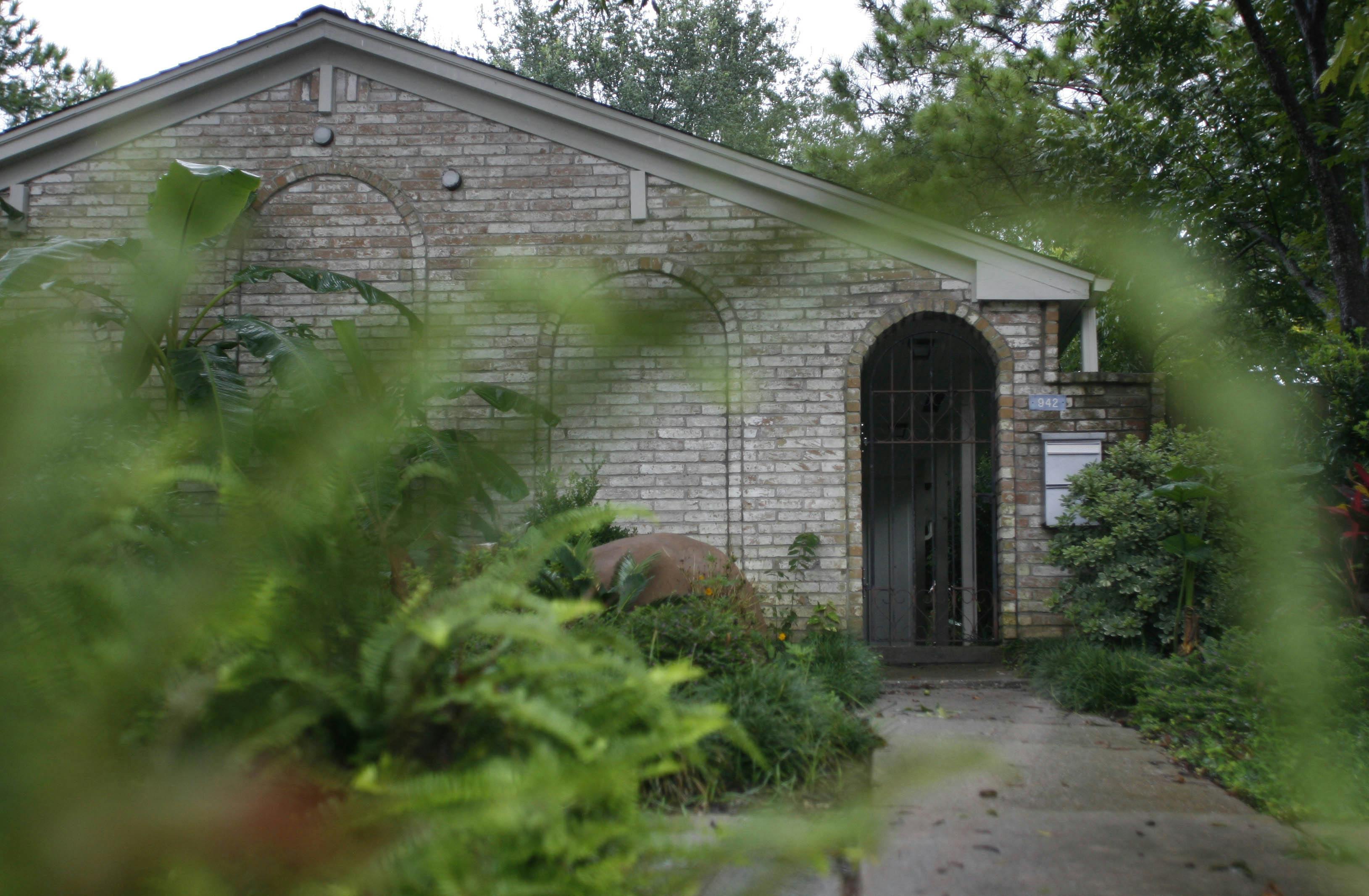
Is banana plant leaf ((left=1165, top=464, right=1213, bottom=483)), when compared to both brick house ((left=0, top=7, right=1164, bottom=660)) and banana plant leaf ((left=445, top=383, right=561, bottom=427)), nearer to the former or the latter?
brick house ((left=0, top=7, right=1164, bottom=660))

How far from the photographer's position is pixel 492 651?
0.69 metres

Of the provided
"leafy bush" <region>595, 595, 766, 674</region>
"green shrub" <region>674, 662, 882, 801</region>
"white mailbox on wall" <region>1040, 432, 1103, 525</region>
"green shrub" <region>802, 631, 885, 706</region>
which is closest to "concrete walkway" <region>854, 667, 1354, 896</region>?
"green shrub" <region>674, 662, 882, 801</region>

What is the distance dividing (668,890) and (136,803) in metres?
0.31

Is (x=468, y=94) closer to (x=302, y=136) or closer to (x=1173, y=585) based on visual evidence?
(x=302, y=136)

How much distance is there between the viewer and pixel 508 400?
23.8 inches

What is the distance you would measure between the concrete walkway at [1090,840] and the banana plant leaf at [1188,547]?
2034mm

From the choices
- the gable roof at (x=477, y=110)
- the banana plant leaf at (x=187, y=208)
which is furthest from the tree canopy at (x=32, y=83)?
the banana plant leaf at (x=187, y=208)

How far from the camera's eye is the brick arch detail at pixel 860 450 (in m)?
7.18

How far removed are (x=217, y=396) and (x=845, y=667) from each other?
4.92 m

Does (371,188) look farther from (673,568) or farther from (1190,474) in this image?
(1190,474)

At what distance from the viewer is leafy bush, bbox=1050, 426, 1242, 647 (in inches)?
235

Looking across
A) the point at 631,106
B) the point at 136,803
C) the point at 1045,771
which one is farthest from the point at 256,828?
the point at 1045,771

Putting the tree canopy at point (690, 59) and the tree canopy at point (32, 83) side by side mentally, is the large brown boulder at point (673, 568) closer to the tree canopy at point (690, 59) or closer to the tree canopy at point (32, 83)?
the tree canopy at point (690, 59)

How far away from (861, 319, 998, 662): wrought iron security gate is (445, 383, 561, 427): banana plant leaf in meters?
6.52
